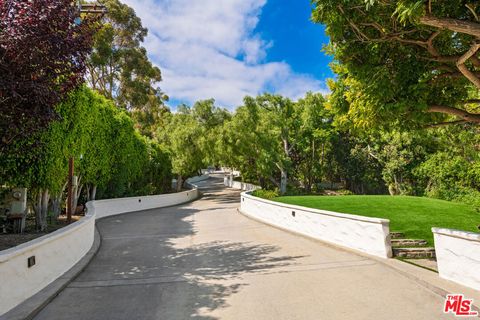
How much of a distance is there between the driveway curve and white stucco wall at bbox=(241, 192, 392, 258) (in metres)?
0.39

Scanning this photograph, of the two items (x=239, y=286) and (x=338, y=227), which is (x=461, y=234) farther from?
(x=239, y=286)

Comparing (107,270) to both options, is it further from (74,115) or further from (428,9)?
(428,9)

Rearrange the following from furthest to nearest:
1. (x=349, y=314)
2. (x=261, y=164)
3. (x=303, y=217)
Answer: (x=261, y=164)
(x=303, y=217)
(x=349, y=314)

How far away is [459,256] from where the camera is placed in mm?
5320

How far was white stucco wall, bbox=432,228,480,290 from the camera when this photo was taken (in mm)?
5039

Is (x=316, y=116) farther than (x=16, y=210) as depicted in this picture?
Yes

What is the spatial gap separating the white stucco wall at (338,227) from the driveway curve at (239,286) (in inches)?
15.4

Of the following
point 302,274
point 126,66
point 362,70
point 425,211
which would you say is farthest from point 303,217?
point 126,66

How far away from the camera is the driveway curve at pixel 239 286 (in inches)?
180

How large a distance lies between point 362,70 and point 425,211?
10.3 meters

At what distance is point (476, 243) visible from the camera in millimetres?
4988

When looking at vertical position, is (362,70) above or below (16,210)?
above

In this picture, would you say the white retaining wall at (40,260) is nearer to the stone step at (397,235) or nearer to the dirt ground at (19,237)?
the dirt ground at (19,237)

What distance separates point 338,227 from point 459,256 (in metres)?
3.64
